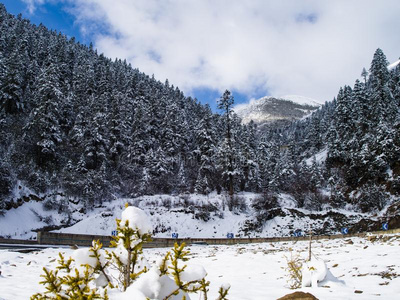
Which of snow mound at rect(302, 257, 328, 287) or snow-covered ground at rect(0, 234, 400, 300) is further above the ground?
snow mound at rect(302, 257, 328, 287)

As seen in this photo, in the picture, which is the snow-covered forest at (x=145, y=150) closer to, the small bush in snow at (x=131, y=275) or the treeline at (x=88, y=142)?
the treeline at (x=88, y=142)

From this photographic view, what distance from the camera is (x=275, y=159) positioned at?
63.5 meters

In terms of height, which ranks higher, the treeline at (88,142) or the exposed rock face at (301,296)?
the treeline at (88,142)

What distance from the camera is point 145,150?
157 ft

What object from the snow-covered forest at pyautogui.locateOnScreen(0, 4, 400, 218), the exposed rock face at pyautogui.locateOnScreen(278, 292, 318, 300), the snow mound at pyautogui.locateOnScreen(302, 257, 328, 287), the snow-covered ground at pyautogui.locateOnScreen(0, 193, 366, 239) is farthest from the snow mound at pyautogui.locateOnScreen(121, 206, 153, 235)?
the snow-covered forest at pyautogui.locateOnScreen(0, 4, 400, 218)

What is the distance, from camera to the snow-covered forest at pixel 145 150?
3222 centimetres

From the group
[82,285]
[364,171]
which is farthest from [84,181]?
[364,171]

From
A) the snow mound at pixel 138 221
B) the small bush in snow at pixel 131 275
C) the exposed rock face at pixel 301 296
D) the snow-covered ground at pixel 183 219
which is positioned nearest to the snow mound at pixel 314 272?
the exposed rock face at pixel 301 296

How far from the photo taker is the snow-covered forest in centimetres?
3222

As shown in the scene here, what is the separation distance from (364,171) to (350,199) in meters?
5.60

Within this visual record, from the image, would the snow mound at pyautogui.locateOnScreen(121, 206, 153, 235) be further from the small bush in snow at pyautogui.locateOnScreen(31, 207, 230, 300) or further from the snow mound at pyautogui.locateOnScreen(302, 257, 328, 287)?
the snow mound at pyautogui.locateOnScreen(302, 257, 328, 287)

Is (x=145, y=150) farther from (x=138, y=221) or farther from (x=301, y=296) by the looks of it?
(x=138, y=221)

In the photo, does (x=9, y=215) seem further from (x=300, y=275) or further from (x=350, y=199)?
(x=350, y=199)

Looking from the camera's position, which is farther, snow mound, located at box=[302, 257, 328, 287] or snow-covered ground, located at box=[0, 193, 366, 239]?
snow-covered ground, located at box=[0, 193, 366, 239]
